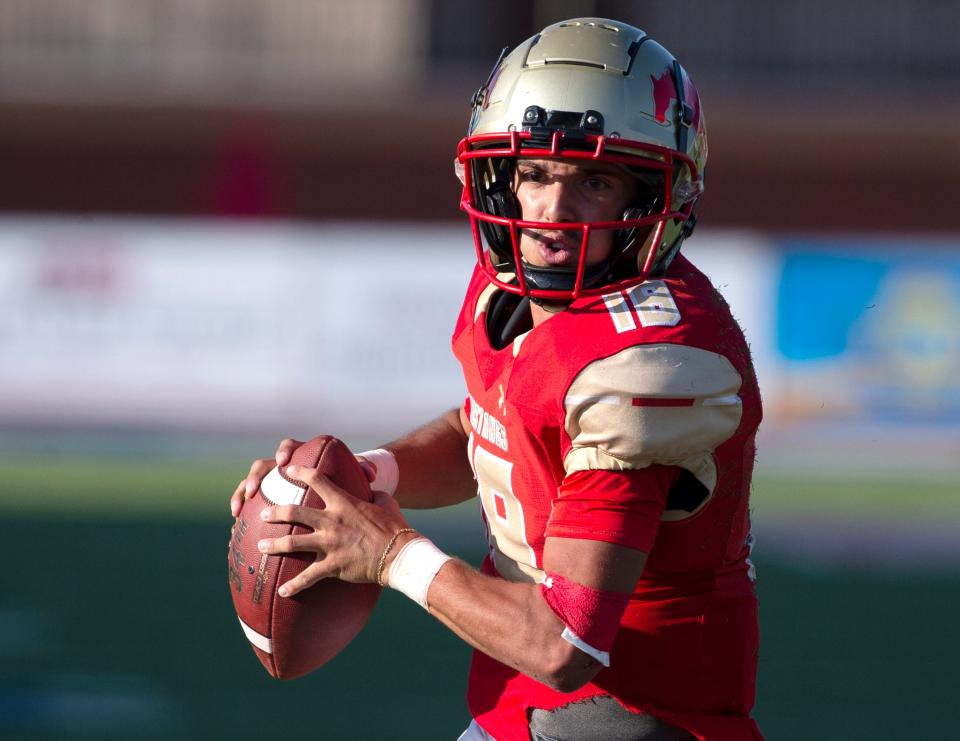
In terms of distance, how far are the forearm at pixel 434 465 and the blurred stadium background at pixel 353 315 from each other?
1.74 m

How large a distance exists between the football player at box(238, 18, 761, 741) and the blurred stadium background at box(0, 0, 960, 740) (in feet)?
7.27

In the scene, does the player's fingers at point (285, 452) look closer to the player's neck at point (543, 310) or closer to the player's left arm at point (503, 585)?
the player's left arm at point (503, 585)

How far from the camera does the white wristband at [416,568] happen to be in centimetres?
203

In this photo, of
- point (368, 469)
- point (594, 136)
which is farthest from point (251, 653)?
point (594, 136)

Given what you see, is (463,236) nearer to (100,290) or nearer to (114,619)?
(100,290)

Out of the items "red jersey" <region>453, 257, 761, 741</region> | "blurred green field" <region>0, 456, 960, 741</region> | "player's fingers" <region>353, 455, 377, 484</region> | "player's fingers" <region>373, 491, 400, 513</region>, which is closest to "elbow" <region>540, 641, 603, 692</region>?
"red jersey" <region>453, 257, 761, 741</region>

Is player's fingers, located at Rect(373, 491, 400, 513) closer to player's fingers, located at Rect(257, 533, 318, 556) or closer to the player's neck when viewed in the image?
player's fingers, located at Rect(257, 533, 318, 556)

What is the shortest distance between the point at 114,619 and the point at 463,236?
4.85 m

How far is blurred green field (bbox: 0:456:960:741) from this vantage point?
4.34m

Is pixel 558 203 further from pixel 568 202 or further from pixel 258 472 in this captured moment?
pixel 258 472

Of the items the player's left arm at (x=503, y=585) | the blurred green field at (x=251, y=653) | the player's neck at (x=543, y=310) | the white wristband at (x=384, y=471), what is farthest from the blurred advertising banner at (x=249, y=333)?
the player's left arm at (x=503, y=585)

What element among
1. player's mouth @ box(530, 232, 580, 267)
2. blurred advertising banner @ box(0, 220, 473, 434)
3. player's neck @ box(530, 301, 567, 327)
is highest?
player's mouth @ box(530, 232, 580, 267)

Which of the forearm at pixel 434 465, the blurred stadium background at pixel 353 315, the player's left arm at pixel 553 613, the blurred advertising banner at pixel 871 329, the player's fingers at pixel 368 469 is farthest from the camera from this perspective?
the blurred advertising banner at pixel 871 329

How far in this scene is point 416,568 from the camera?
2.04 m
